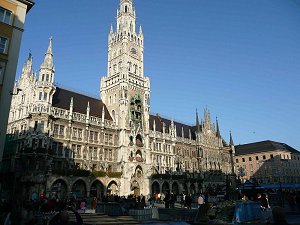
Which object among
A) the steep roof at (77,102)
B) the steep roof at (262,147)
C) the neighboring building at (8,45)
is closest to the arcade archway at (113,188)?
the steep roof at (77,102)

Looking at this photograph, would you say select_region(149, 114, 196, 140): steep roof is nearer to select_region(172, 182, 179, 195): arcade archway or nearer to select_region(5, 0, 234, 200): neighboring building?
select_region(5, 0, 234, 200): neighboring building

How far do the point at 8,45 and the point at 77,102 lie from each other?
27.9 m

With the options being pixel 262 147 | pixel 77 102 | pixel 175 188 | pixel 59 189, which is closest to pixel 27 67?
pixel 77 102

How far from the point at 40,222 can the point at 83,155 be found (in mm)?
32758

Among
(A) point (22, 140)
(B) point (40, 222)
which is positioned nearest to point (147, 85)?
(A) point (22, 140)

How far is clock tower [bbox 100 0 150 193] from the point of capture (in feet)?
175

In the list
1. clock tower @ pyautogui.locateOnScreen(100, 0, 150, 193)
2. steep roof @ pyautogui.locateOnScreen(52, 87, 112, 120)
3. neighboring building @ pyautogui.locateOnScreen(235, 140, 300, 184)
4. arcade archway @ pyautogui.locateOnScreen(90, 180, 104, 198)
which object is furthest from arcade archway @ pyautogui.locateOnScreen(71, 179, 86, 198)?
neighboring building @ pyautogui.locateOnScreen(235, 140, 300, 184)

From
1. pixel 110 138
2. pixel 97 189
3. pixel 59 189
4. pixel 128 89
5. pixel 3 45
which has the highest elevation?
pixel 128 89

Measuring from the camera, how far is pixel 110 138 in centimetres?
5262

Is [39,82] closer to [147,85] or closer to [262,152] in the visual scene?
[147,85]

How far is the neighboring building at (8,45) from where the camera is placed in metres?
23.1

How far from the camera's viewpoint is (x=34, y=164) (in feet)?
128

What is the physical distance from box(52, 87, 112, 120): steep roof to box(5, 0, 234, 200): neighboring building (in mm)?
239

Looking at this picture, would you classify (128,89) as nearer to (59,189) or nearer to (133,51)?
(133,51)
